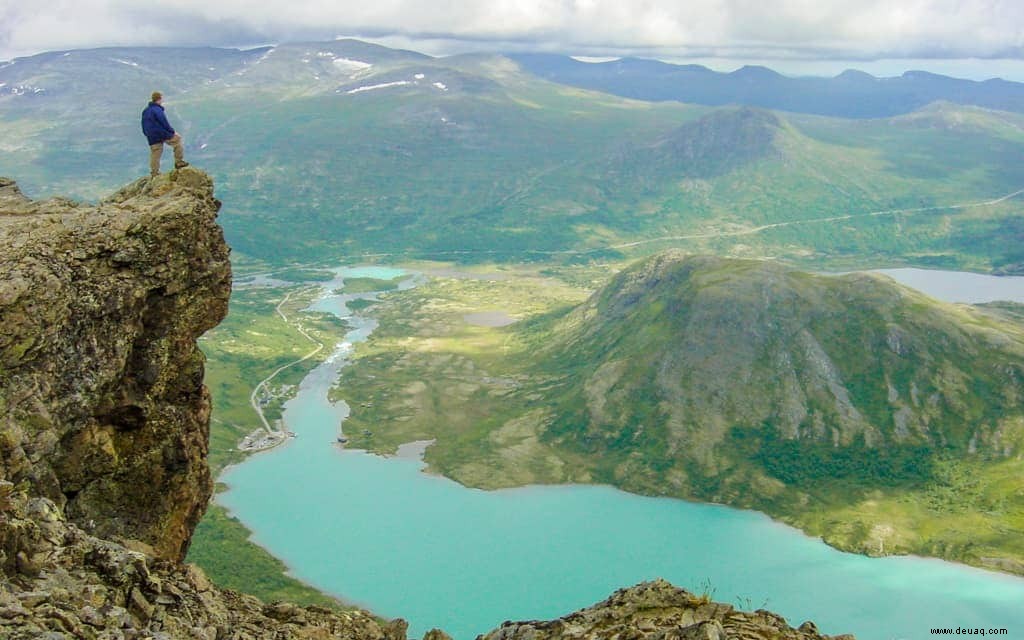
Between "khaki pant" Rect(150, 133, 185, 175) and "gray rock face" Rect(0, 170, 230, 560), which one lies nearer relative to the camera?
"gray rock face" Rect(0, 170, 230, 560)

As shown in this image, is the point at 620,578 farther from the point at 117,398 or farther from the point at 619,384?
the point at 117,398

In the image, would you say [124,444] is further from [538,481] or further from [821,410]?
[821,410]

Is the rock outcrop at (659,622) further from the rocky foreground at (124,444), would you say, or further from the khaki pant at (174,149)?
the khaki pant at (174,149)

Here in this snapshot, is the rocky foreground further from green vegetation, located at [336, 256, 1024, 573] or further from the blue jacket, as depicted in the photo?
green vegetation, located at [336, 256, 1024, 573]

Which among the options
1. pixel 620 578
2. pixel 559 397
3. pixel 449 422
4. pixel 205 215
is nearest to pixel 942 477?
pixel 620 578

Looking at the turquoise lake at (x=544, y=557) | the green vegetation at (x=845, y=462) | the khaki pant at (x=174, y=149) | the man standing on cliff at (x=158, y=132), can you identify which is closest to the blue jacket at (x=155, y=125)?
the man standing on cliff at (x=158, y=132)

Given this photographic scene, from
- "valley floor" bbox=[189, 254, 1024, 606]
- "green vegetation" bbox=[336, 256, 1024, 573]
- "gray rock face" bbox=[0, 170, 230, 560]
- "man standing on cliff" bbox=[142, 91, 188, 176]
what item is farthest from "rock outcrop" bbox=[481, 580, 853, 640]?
"green vegetation" bbox=[336, 256, 1024, 573]

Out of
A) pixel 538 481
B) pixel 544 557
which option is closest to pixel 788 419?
pixel 538 481
